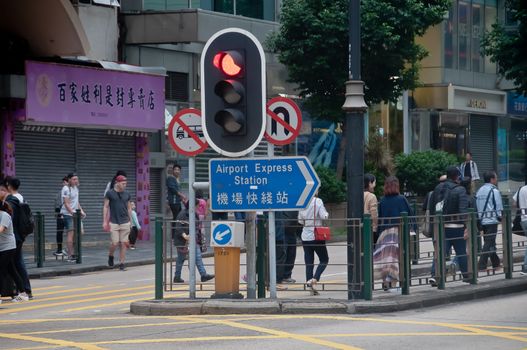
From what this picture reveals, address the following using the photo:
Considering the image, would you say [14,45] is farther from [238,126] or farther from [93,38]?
[238,126]

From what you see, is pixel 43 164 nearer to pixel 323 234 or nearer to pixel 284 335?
pixel 323 234

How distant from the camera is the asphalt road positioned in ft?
38.0

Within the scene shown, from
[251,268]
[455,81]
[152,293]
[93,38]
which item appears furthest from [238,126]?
[455,81]

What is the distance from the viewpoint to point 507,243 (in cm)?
1789

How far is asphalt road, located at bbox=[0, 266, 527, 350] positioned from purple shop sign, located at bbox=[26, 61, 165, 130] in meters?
10.8

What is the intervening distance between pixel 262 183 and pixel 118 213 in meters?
8.42

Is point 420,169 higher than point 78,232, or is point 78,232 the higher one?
point 420,169

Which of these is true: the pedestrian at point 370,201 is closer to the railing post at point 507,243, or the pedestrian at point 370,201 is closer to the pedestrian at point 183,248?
the railing post at point 507,243

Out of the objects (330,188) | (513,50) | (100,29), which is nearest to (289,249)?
(513,50)

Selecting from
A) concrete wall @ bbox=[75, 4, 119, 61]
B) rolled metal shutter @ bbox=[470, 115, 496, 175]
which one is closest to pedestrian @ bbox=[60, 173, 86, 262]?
concrete wall @ bbox=[75, 4, 119, 61]

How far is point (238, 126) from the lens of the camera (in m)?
14.2

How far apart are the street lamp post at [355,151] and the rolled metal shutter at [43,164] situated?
13.3m

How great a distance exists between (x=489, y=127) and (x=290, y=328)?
35.2m

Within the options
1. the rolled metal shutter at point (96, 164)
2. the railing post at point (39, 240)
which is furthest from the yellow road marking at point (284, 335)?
the rolled metal shutter at point (96, 164)
